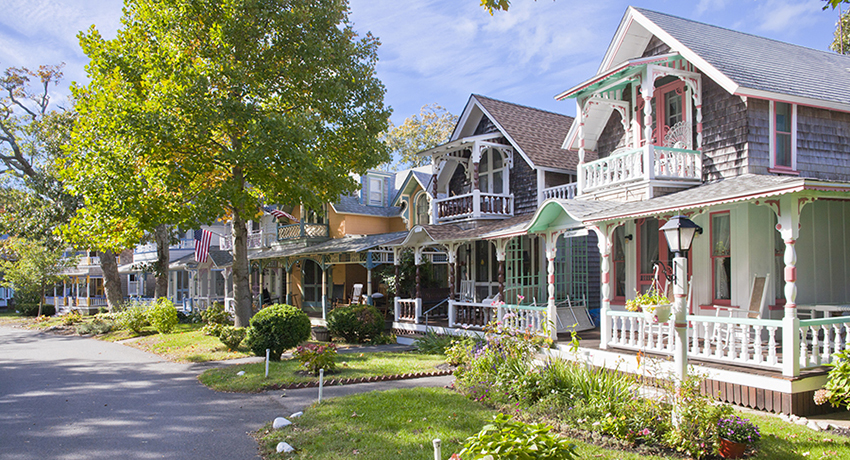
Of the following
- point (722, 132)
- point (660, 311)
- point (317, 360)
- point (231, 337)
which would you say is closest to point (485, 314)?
point (317, 360)

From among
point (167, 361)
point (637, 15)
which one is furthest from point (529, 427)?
point (167, 361)

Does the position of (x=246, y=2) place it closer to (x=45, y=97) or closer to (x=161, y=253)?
(x=161, y=253)

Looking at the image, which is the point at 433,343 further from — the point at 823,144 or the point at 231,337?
the point at 823,144

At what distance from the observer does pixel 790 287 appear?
877 cm

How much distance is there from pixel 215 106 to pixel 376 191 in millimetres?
13202

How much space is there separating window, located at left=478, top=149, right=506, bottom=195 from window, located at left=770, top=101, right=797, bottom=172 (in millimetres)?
8871

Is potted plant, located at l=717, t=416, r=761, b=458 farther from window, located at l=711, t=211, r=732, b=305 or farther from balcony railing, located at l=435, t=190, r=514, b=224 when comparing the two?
balcony railing, located at l=435, t=190, r=514, b=224

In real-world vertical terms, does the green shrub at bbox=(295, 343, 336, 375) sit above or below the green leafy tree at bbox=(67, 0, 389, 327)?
below

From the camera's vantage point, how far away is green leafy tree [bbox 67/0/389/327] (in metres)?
16.1

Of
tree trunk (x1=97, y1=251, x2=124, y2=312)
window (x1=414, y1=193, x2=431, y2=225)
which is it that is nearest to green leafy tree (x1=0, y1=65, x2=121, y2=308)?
tree trunk (x1=97, y1=251, x2=124, y2=312)

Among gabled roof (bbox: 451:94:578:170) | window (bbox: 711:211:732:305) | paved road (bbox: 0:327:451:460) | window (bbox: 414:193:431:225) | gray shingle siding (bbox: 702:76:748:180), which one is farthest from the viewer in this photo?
window (bbox: 414:193:431:225)

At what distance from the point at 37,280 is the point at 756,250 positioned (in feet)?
134

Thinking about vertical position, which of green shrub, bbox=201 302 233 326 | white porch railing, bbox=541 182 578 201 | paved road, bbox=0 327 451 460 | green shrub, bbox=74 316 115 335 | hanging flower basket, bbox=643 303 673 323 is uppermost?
white porch railing, bbox=541 182 578 201

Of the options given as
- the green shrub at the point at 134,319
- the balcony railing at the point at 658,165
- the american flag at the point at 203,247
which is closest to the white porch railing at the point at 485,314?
the balcony railing at the point at 658,165
